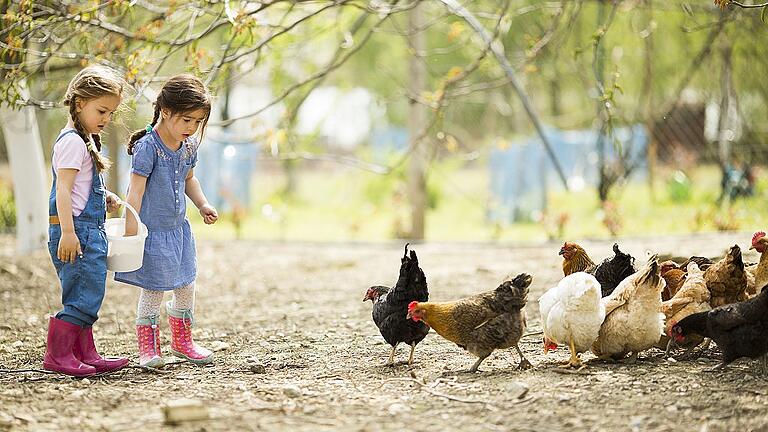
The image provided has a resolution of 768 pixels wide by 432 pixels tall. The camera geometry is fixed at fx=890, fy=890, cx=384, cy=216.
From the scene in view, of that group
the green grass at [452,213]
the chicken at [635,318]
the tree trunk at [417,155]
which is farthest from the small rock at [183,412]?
the green grass at [452,213]

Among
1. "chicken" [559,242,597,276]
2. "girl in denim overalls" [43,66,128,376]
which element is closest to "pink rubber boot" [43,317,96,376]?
"girl in denim overalls" [43,66,128,376]

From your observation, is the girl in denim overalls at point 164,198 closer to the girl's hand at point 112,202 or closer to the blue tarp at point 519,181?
the girl's hand at point 112,202

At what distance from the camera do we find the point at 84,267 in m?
4.39

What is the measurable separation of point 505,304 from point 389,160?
511 inches

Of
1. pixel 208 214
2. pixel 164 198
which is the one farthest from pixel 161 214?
pixel 208 214

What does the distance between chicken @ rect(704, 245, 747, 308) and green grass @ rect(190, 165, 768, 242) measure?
21.7ft

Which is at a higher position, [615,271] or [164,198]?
[164,198]

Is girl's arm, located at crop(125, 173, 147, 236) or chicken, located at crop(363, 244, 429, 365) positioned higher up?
girl's arm, located at crop(125, 173, 147, 236)

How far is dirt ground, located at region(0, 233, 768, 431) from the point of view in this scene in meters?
3.55

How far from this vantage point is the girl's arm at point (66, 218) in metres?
4.24

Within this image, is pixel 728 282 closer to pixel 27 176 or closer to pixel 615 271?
pixel 615 271

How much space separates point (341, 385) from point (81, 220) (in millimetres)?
1533

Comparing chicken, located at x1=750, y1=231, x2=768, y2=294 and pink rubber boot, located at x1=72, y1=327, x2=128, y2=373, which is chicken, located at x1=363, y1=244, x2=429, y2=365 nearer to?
pink rubber boot, located at x1=72, y1=327, x2=128, y2=373

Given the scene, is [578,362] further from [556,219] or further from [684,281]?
[556,219]
